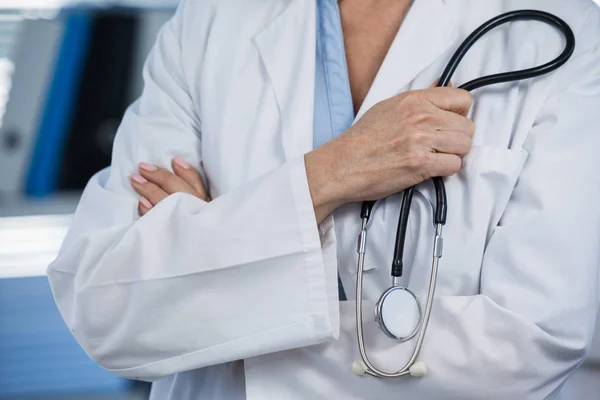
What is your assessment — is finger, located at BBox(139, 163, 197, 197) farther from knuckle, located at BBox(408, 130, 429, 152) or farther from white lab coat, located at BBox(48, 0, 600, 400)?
knuckle, located at BBox(408, 130, 429, 152)

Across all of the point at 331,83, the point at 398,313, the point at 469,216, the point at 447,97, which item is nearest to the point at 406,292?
the point at 398,313

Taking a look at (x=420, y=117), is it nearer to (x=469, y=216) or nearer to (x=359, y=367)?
(x=469, y=216)

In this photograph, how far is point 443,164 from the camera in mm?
978

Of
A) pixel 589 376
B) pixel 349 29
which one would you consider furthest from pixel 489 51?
pixel 589 376

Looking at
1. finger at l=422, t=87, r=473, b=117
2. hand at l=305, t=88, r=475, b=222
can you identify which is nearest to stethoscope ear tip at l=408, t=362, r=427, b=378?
hand at l=305, t=88, r=475, b=222

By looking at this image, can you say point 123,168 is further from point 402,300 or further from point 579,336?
point 579,336

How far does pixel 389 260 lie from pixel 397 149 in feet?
0.48

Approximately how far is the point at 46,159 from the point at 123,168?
151 cm

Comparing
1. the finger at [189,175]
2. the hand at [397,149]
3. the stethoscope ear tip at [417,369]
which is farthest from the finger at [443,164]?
the finger at [189,175]

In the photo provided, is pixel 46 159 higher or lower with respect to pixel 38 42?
lower

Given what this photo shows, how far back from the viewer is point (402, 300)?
0.95 m

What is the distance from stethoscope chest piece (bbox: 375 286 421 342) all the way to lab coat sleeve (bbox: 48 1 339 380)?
75mm

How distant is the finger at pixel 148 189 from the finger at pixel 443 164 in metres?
0.38

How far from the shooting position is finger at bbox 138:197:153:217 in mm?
1134
